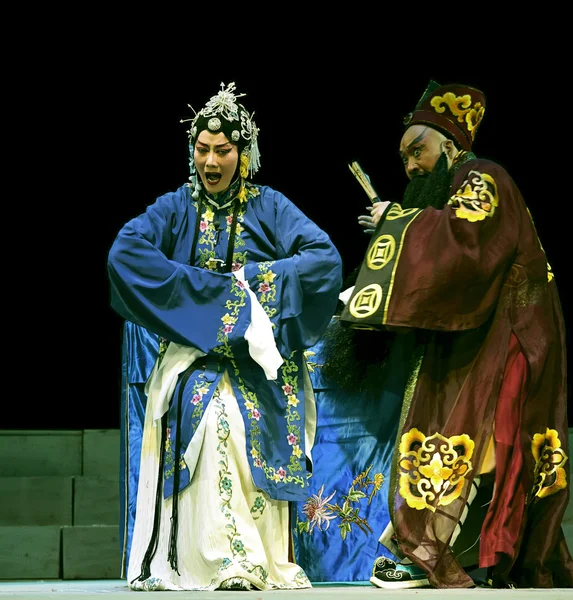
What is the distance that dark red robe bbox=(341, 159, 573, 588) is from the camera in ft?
12.4

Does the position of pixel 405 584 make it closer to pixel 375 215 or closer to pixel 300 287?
pixel 300 287

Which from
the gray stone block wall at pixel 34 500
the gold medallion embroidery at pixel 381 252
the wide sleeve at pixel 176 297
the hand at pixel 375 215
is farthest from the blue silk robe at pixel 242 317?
the gray stone block wall at pixel 34 500

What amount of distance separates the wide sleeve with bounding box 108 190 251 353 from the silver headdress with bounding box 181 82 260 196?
276 mm

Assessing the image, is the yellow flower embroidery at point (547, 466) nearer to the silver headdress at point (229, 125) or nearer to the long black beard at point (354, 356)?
the long black beard at point (354, 356)

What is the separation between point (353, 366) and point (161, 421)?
28.4 inches

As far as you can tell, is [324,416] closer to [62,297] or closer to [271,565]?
[271,565]

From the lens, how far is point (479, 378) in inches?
151

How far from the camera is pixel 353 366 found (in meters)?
4.30

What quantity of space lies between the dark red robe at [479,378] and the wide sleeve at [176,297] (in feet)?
1.09

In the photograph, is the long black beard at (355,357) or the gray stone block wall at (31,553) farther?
the gray stone block wall at (31,553)

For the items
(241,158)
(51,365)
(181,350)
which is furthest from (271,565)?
(51,365)

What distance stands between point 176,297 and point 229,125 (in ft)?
1.65

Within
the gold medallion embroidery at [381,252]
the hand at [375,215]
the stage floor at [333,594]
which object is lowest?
the stage floor at [333,594]

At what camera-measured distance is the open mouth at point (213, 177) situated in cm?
393
